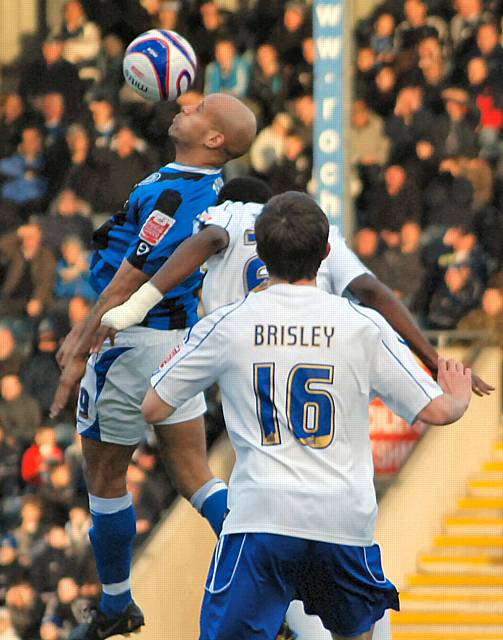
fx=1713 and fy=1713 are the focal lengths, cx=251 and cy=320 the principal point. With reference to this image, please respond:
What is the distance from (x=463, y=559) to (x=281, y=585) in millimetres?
6072

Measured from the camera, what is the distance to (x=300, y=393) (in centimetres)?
536

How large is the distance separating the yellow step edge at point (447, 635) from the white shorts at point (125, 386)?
3.89 meters

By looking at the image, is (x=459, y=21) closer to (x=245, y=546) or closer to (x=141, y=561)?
(x=141, y=561)

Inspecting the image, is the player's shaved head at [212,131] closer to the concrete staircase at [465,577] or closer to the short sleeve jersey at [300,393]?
the short sleeve jersey at [300,393]

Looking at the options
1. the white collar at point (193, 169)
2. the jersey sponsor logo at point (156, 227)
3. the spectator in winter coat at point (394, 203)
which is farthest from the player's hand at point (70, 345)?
the spectator in winter coat at point (394, 203)

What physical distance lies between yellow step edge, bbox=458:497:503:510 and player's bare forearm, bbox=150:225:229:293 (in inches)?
215

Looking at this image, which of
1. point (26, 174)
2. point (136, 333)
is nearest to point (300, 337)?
point (136, 333)

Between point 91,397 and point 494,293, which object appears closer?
point 91,397

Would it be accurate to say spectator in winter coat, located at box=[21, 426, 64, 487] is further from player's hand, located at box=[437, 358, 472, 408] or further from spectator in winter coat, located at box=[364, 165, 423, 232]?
player's hand, located at box=[437, 358, 472, 408]

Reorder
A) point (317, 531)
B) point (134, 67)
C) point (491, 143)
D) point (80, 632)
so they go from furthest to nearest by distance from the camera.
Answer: point (491, 143) < point (80, 632) < point (134, 67) < point (317, 531)

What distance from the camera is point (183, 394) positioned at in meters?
5.53

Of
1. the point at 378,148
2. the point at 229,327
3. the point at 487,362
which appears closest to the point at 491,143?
the point at 378,148

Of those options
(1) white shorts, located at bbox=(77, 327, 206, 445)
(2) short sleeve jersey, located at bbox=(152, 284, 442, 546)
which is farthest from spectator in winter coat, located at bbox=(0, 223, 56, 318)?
(2) short sleeve jersey, located at bbox=(152, 284, 442, 546)

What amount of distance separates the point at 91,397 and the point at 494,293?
5031 mm
